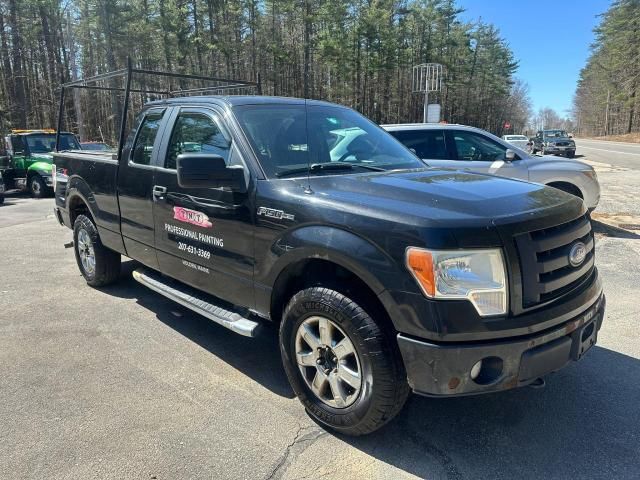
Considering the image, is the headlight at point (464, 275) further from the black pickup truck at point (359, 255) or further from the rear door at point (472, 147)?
the rear door at point (472, 147)

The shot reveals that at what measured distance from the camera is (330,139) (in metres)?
3.76

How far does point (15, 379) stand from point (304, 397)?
2.23 m

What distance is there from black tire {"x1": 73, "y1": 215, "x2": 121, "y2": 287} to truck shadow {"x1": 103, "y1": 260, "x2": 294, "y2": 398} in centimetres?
22

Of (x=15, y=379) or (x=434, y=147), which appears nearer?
(x=15, y=379)

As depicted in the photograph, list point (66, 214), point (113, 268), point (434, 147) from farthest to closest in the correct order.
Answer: point (434, 147) → point (66, 214) → point (113, 268)

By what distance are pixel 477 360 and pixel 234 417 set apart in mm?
1580

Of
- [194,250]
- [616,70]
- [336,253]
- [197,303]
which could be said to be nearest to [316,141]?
[194,250]

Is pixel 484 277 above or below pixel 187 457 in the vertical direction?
above

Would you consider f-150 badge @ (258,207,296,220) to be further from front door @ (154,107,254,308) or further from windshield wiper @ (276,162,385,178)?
windshield wiper @ (276,162,385,178)

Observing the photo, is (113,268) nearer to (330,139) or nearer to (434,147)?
(330,139)

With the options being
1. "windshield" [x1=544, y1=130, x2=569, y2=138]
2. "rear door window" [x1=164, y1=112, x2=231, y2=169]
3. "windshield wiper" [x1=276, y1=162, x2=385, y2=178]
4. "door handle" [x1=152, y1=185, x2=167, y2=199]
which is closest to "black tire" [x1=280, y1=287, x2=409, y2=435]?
"windshield wiper" [x1=276, y1=162, x2=385, y2=178]

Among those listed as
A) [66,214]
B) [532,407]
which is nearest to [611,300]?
[532,407]

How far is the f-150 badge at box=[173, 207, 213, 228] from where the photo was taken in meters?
3.48

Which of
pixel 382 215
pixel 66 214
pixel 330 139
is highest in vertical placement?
pixel 330 139
